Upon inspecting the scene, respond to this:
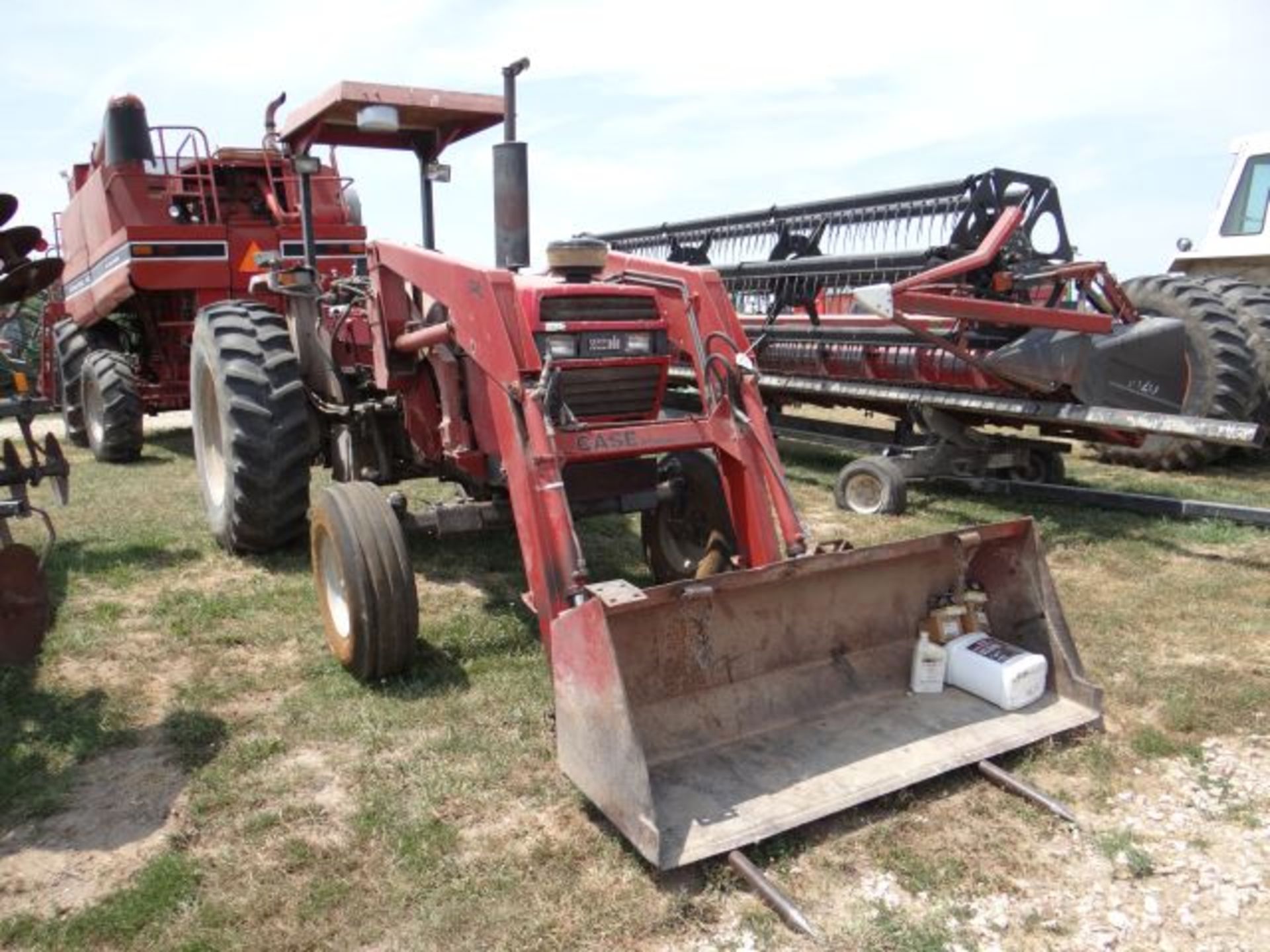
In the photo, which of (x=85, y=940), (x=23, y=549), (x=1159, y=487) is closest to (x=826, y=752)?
(x=85, y=940)

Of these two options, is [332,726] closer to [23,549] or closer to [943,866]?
[23,549]

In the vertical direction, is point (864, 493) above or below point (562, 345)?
below

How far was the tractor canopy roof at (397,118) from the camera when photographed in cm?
460

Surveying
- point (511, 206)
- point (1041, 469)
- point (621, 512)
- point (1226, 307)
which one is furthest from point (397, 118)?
point (1226, 307)

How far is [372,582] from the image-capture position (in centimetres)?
356

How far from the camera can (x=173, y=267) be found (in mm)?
8508

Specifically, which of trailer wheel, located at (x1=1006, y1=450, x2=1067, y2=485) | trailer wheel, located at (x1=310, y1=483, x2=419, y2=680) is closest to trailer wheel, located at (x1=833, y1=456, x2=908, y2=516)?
trailer wheel, located at (x1=1006, y1=450, x2=1067, y2=485)

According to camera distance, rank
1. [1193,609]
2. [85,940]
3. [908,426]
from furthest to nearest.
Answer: [908,426]
[1193,609]
[85,940]

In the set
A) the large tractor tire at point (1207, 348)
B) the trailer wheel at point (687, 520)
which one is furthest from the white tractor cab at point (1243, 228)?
the trailer wheel at point (687, 520)

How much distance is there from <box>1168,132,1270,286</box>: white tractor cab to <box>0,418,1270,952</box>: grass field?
530cm

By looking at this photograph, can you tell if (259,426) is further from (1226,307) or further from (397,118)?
(1226,307)

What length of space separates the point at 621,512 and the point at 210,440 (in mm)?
3064

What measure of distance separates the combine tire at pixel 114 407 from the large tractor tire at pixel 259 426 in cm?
390

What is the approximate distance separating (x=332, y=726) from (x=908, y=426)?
5.31m
